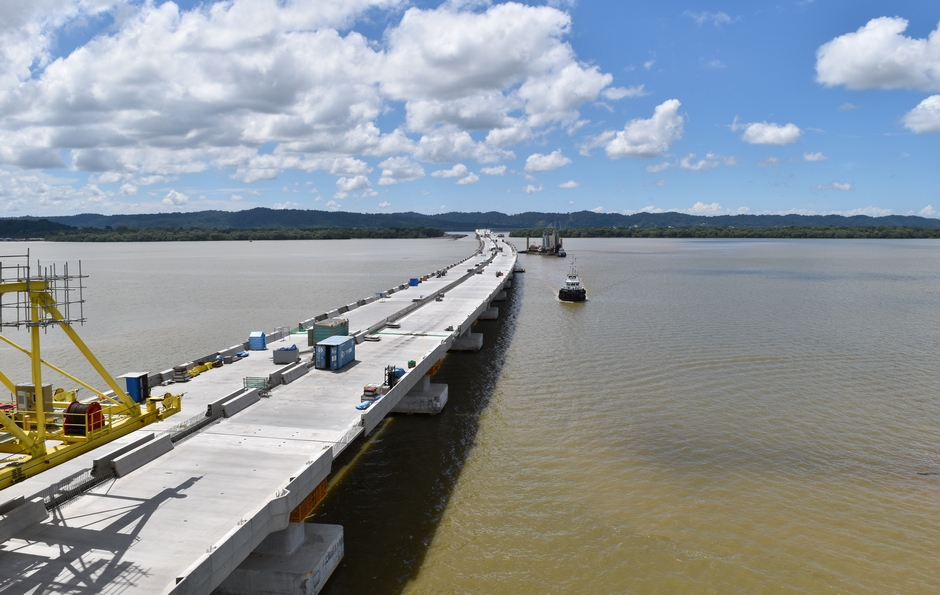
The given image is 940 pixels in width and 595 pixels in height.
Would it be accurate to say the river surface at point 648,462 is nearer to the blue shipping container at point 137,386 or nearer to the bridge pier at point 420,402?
the bridge pier at point 420,402

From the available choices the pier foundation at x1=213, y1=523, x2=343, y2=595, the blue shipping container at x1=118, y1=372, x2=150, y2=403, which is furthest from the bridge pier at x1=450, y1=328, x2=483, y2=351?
the pier foundation at x1=213, y1=523, x2=343, y2=595

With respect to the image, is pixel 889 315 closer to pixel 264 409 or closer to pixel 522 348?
pixel 522 348

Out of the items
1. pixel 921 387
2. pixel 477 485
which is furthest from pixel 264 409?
pixel 921 387

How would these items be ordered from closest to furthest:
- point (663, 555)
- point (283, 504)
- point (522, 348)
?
point (283, 504)
point (663, 555)
point (522, 348)

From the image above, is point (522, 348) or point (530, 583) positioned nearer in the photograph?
point (530, 583)

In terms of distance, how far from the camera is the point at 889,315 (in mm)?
58438

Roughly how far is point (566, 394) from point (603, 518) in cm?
1307

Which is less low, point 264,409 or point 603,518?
point 264,409

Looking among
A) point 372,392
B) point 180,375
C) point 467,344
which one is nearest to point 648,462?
point 372,392

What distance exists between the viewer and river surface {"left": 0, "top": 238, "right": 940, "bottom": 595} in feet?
56.3

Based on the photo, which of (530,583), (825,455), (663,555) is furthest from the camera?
(825,455)

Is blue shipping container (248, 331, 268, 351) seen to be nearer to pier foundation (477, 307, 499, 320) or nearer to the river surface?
the river surface

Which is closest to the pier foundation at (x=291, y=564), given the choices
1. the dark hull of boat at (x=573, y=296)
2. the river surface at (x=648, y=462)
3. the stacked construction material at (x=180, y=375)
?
the river surface at (x=648, y=462)

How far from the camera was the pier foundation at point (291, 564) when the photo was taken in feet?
48.0
